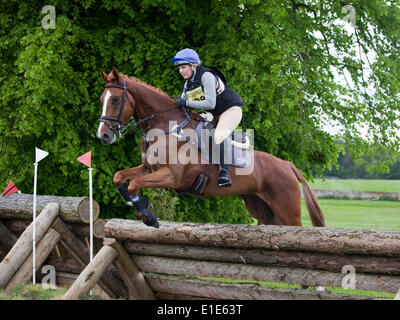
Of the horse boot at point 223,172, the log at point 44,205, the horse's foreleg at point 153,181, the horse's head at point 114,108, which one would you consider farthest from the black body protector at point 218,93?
the log at point 44,205

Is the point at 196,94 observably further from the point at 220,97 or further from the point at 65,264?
the point at 65,264

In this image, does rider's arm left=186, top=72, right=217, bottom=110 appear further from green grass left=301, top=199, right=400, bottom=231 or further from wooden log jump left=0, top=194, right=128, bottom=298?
green grass left=301, top=199, right=400, bottom=231

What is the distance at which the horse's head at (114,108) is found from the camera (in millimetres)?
4430

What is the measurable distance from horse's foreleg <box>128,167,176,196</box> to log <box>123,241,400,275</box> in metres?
0.77

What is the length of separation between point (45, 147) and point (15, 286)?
375cm

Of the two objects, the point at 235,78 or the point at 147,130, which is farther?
the point at 235,78

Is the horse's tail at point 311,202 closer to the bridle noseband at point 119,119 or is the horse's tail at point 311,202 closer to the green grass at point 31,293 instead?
the bridle noseband at point 119,119

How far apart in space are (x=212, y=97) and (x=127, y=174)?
3.35ft

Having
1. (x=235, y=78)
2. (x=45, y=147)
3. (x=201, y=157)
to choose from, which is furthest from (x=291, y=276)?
(x=45, y=147)

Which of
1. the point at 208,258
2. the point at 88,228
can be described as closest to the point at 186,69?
the point at 208,258

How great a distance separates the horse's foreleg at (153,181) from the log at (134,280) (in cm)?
105

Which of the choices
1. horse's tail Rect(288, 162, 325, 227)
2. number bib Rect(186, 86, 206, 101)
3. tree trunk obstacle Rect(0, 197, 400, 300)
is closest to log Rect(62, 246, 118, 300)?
tree trunk obstacle Rect(0, 197, 400, 300)
